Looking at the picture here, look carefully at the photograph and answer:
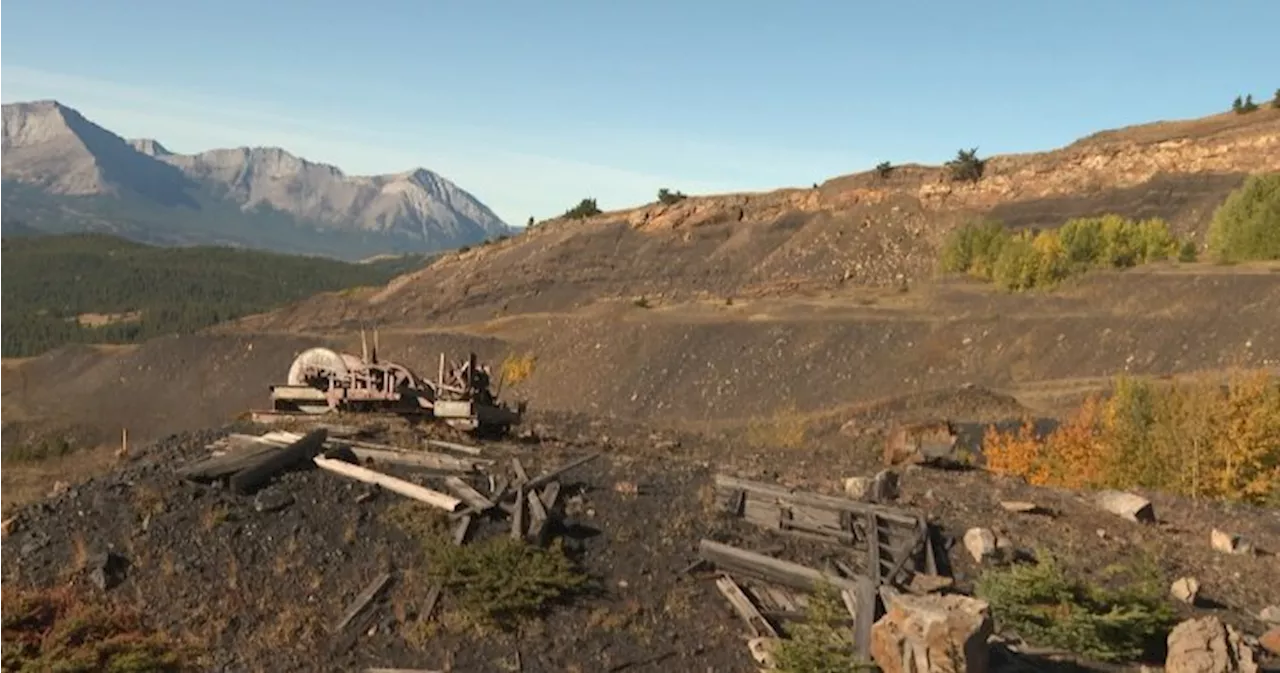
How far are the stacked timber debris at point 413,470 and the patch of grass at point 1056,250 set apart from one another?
58.2 metres

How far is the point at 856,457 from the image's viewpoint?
91.9 feet

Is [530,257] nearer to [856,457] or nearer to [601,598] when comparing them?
[856,457]

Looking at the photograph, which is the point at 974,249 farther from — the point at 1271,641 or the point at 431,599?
the point at 431,599

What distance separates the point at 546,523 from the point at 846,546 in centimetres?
464

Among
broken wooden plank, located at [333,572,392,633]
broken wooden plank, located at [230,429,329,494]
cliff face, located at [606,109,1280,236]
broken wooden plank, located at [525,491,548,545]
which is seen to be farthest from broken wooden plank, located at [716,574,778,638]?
cliff face, located at [606,109,1280,236]

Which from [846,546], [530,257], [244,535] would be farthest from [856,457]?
[530,257]

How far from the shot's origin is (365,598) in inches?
516

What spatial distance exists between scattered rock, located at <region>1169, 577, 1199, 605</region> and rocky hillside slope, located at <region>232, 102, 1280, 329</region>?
219 ft

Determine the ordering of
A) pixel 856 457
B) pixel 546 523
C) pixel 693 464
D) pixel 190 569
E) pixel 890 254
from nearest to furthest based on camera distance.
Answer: pixel 190 569 < pixel 546 523 < pixel 693 464 < pixel 856 457 < pixel 890 254

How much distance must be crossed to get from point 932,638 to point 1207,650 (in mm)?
4059

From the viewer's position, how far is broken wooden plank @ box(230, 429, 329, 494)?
50.3ft

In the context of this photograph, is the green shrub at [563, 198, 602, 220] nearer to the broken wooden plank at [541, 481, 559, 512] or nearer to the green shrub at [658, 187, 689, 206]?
the green shrub at [658, 187, 689, 206]

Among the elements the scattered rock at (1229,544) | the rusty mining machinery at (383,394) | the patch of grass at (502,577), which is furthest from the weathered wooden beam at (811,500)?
the scattered rock at (1229,544)

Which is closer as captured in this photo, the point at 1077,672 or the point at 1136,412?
the point at 1077,672
